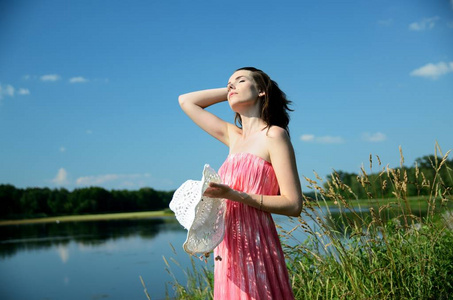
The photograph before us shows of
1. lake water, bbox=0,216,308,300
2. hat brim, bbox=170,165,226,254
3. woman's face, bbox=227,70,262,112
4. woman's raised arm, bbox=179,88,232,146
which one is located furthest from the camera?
lake water, bbox=0,216,308,300

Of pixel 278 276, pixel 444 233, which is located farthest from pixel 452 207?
pixel 278 276

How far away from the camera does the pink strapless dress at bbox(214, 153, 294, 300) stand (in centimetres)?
173

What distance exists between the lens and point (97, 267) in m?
14.2

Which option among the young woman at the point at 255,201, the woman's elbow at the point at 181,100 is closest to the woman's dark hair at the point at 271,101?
the young woman at the point at 255,201

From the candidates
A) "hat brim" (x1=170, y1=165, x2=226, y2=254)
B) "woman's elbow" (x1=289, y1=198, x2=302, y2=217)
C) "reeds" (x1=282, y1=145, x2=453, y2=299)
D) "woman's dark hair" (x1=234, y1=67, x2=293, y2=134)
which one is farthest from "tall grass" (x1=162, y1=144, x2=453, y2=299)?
"hat brim" (x1=170, y1=165, x2=226, y2=254)

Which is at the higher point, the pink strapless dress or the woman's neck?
the woman's neck

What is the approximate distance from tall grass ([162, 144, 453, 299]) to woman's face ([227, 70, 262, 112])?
1.18 m

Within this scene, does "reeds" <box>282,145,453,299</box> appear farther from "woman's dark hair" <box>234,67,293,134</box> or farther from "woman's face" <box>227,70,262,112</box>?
"woman's face" <box>227,70,262,112</box>

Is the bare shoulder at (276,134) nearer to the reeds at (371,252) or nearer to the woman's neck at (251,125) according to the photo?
the woman's neck at (251,125)

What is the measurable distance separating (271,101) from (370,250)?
173 centimetres

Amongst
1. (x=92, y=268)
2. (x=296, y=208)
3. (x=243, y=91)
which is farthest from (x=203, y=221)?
(x=92, y=268)

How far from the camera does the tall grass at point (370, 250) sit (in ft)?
9.50

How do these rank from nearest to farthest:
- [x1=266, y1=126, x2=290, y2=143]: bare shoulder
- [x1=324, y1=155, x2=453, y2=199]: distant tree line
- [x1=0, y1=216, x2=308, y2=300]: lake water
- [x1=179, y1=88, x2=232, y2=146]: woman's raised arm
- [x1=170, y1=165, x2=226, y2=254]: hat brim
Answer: [x1=170, y1=165, x2=226, y2=254]: hat brim < [x1=266, y1=126, x2=290, y2=143]: bare shoulder < [x1=179, y1=88, x2=232, y2=146]: woman's raised arm < [x1=324, y1=155, x2=453, y2=199]: distant tree line < [x1=0, y1=216, x2=308, y2=300]: lake water

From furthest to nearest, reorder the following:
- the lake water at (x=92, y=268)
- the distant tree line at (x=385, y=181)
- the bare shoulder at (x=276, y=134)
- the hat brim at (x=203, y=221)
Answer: the lake water at (x=92, y=268) → the distant tree line at (x=385, y=181) → the bare shoulder at (x=276, y=134) → the hat brim at (x=203, y=221)
